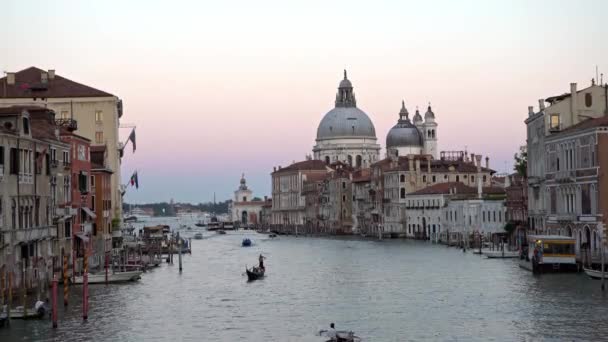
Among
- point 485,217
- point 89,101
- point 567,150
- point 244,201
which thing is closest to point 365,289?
point 567,150

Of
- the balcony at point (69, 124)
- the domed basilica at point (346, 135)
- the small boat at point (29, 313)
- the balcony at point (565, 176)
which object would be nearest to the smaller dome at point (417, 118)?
the domed basilica at point (346, 135)

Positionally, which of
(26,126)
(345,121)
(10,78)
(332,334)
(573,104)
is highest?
(345,121)

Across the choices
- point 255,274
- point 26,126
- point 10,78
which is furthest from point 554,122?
point 26,126

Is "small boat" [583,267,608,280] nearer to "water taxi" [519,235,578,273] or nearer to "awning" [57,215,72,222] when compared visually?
"water taxi" [519,235,578,273]

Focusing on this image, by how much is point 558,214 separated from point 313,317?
18.1 meters

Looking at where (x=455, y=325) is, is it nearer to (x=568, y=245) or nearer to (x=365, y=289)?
(x=365, y=289)

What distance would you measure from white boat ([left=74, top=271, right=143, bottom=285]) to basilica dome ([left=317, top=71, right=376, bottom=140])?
344 feet

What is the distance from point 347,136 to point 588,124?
338 feet

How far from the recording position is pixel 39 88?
50.8 meters

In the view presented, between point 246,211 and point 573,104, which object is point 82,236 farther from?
point 246,211

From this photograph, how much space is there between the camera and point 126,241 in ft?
186

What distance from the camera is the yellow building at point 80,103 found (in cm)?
5103

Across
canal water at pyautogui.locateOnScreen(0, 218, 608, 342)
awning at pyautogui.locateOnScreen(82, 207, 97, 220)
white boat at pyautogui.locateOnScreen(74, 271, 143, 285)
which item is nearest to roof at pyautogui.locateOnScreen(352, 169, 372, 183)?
canal water at pyautogui.locateOnScreen(0, 218, 608, 342)

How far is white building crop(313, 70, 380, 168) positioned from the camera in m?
144
